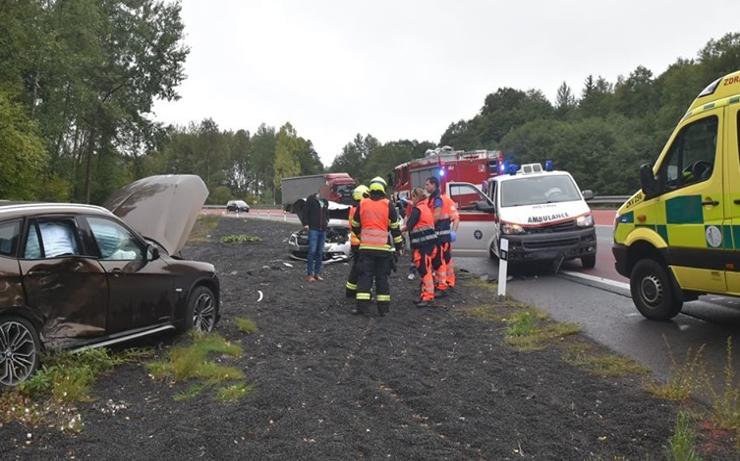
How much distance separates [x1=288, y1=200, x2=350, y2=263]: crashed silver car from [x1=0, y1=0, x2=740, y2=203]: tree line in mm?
8574

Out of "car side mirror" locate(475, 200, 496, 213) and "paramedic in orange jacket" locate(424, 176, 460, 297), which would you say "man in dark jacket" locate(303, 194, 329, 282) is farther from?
"car side mirror" locate(475, 200, 496, 213)

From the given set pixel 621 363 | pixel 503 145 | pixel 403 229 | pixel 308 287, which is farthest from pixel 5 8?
pixel 503 145


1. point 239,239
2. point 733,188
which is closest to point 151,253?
point 733,188

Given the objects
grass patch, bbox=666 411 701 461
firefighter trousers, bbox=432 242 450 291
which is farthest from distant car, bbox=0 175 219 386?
grass patch, bbox=666 411 701 461

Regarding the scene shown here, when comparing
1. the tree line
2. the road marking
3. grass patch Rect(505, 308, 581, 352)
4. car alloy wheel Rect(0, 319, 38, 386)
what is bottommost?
grass patch Rect(505, 308, 581, 352)

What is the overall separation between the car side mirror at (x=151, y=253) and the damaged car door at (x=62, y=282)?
0.80 m

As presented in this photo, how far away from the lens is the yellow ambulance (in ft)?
18.7

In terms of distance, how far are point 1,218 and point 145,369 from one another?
1.76 m

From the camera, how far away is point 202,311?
6.95 m

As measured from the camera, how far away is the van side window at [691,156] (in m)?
5.99

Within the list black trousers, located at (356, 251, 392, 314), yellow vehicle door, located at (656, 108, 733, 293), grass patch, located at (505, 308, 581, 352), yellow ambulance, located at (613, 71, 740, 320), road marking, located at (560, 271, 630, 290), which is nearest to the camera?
yellow ambulance, located at (613, 71, 740, 320)

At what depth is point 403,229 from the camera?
9.70 metres

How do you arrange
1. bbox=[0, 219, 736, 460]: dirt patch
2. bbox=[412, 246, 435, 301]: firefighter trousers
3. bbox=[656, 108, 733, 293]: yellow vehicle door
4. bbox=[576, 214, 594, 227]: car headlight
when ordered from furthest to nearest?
bbox=[576, 214, 594, 227]: car headlight
bbox=[412, 246, 435, 301]: firefighter trousers
bbox=[656, 108, 733, 293]: yellow vehicle door
bbox=[0, 219, 736, 460]: dirt patch

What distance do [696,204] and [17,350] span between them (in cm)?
625
